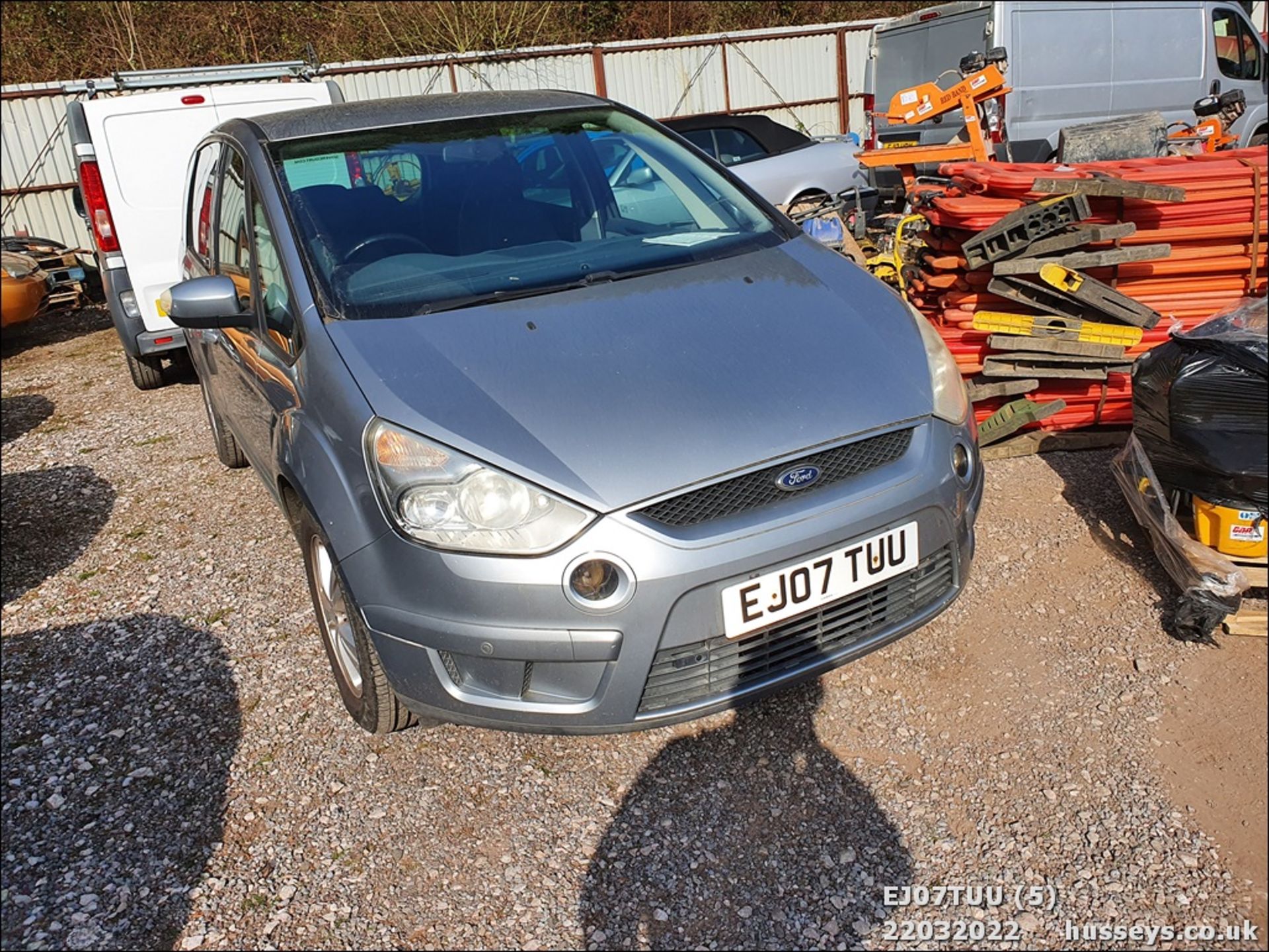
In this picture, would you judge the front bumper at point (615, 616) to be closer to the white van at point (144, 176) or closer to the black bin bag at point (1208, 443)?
the black bin bag at point (1208, 443)

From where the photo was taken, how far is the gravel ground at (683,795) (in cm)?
214

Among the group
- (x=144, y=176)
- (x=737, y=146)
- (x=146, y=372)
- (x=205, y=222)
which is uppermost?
(x=144, y=176)

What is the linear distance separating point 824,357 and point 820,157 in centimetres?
745

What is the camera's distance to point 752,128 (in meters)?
9.43

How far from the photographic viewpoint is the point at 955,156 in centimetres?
682

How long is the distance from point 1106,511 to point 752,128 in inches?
267

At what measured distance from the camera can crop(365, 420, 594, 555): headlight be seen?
7.07ft

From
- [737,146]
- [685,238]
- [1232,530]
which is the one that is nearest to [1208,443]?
[1232,530]

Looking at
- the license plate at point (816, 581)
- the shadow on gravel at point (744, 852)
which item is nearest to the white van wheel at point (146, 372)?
the shadow on gravel at point (744, 852)

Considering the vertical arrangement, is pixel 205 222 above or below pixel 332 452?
above

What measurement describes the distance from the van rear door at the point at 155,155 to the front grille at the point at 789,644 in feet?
17.2

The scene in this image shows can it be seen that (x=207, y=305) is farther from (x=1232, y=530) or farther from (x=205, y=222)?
(x=1232, y=530)

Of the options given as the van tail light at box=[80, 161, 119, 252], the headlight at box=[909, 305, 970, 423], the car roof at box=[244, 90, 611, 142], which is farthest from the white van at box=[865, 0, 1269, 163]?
the headlight at box=[909, 305, 970, 423]

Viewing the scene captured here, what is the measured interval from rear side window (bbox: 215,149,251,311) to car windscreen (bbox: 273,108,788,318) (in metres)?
0.29
